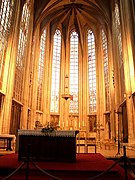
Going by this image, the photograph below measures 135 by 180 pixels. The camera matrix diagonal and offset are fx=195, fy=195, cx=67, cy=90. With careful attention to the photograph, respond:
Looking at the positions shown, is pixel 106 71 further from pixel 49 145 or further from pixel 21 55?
pixel 49 145

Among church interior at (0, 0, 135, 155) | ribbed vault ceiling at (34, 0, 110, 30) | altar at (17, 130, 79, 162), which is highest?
ribbed vault ceiling at (34, 0, 110, 30)

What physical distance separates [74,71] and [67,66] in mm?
1082

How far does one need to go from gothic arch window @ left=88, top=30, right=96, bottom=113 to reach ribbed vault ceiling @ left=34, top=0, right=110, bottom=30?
2.02m

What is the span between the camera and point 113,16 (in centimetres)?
1928

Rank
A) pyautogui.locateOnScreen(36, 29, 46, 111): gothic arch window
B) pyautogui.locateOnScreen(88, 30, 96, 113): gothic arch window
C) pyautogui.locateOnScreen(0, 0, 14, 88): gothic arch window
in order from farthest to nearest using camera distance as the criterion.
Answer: pyautogui.locateOnScreen(88, 30, 96, 113): gothic arch window
pyautogui.locateOnScreen(36, 29, 46, 111): gothic arch window
pyautogui.locateOnScreen(0, 0, 14, 88): gothic arch window

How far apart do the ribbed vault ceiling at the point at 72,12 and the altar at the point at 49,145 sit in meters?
16.8

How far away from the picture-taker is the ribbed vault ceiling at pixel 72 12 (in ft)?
69.8

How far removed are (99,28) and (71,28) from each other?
3896 mm

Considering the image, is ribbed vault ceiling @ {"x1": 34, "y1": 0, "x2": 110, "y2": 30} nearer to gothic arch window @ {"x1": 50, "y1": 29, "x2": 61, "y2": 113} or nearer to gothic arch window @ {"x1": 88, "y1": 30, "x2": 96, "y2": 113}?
gothic arch window @ {"x1": 50, "y1": 29, "x2": 61, "y2": 113}

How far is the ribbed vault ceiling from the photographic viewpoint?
837 inches

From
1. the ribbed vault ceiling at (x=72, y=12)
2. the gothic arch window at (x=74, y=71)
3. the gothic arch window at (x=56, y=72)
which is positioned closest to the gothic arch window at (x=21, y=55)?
the ribbed vault ceiling at (x=72, y=12)

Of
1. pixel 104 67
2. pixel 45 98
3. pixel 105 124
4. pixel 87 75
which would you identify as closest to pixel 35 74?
pixel 45 98

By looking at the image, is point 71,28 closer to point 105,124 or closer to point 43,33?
point 43,33

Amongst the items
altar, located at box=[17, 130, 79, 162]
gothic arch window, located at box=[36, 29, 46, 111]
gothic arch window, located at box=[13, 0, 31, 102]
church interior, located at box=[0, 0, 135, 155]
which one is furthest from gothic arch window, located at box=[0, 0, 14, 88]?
gothic arch window, located at box=[36, 29, 46, 111]
